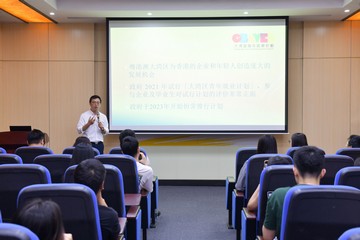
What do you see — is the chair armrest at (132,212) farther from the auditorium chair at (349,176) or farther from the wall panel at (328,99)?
the wall panel at (328,99)

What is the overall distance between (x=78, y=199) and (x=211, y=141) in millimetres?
5327

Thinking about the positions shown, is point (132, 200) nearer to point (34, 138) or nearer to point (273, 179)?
point (273, 179)

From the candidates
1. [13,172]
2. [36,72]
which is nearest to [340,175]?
[13,172]

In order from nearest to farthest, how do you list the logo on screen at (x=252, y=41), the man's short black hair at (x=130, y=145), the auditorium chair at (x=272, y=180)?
the auditorium chair at (x=272, y=180)
the man's short black hair at (x=130, y=145)
the logo on screen at (x=252, y=41)

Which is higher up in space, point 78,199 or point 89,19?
point 89,19

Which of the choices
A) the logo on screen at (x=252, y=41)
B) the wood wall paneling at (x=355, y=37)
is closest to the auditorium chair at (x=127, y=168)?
the logo on screen at (x=252, y=41)

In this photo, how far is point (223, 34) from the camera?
7059mm

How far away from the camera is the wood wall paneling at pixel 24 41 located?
24.0ft

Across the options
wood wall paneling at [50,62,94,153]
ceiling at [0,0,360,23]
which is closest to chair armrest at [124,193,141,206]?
ceiling at [0,0,360,23]

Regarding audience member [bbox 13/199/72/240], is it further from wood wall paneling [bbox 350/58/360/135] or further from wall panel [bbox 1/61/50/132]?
wood wall paneling [bbox 350/58/360/135]

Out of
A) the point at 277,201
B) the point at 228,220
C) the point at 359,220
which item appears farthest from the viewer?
the point at 228,220

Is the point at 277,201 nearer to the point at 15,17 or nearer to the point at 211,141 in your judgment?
the point at 211,141

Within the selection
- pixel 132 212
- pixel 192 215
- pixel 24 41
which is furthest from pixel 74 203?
pixel 24 41

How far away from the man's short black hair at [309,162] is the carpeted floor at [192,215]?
2260mm
